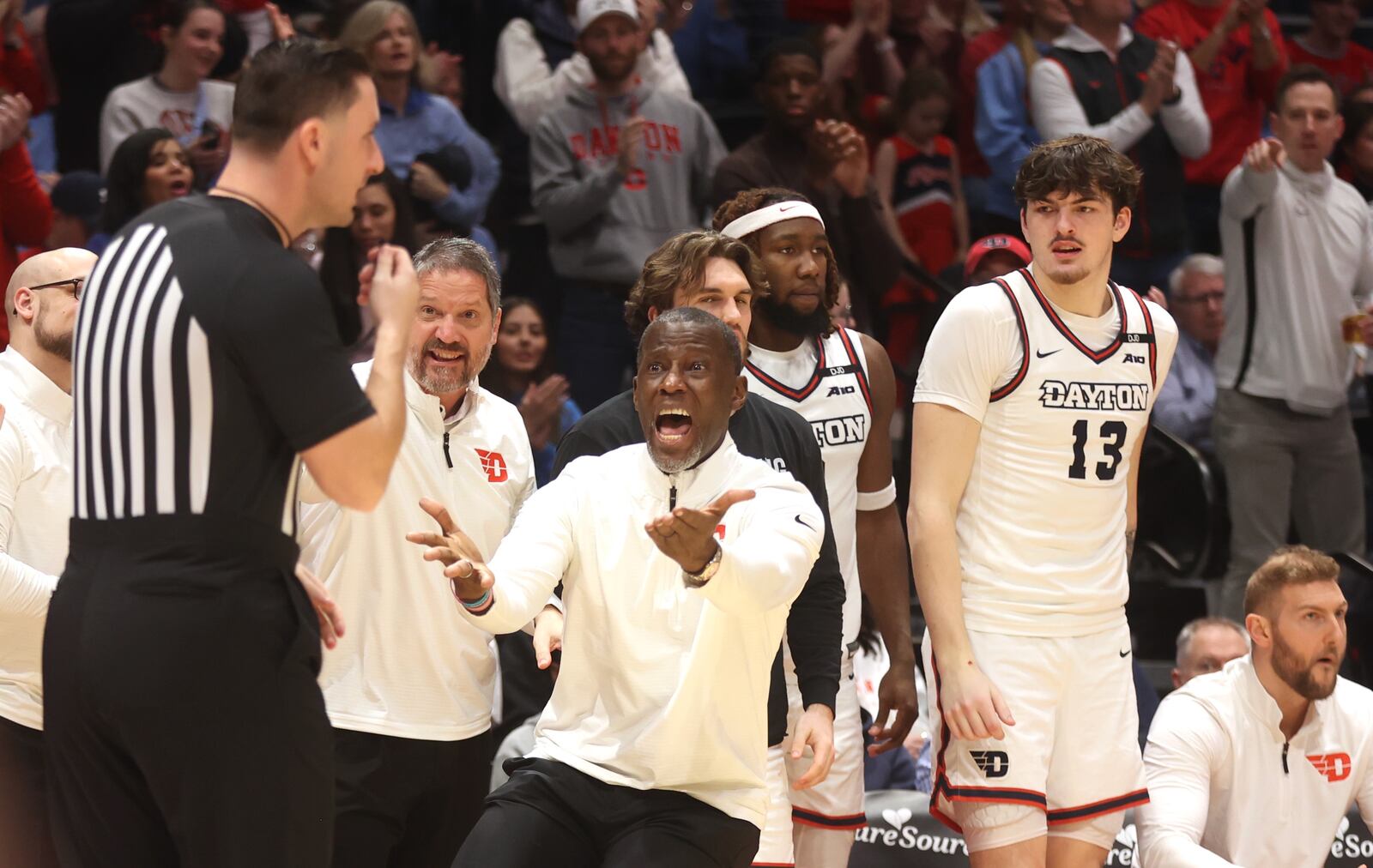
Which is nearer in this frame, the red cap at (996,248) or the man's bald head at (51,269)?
the man's bald head at (51,269)

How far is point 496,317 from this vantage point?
4.34m

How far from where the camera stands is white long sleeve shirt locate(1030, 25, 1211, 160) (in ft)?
27.5

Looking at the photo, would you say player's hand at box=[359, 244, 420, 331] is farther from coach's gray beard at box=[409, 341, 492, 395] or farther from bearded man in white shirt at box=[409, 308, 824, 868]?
coach's gray beard at box=[409, 341, 492, 395]

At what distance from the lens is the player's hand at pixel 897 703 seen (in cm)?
458

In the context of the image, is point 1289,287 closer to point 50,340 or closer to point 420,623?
point 420,623

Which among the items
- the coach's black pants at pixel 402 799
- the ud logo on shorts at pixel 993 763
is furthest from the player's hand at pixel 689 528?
the ud logo on shorts at pixel 993 763

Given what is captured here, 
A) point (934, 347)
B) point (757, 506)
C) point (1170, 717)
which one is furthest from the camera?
point (1170, 717)

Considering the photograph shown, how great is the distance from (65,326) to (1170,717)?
3407mm

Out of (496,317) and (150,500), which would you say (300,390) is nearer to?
(150,500)

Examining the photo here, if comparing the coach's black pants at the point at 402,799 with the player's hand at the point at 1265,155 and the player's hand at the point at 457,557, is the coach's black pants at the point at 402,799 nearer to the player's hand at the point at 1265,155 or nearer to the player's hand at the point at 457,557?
the player's hand at the point at 457,557

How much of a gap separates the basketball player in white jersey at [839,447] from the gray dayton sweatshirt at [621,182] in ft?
10.3

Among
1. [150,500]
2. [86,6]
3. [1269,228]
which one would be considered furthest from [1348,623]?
[86,6]

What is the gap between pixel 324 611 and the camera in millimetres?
3061

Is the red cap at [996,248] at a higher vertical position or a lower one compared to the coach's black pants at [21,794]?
higher
